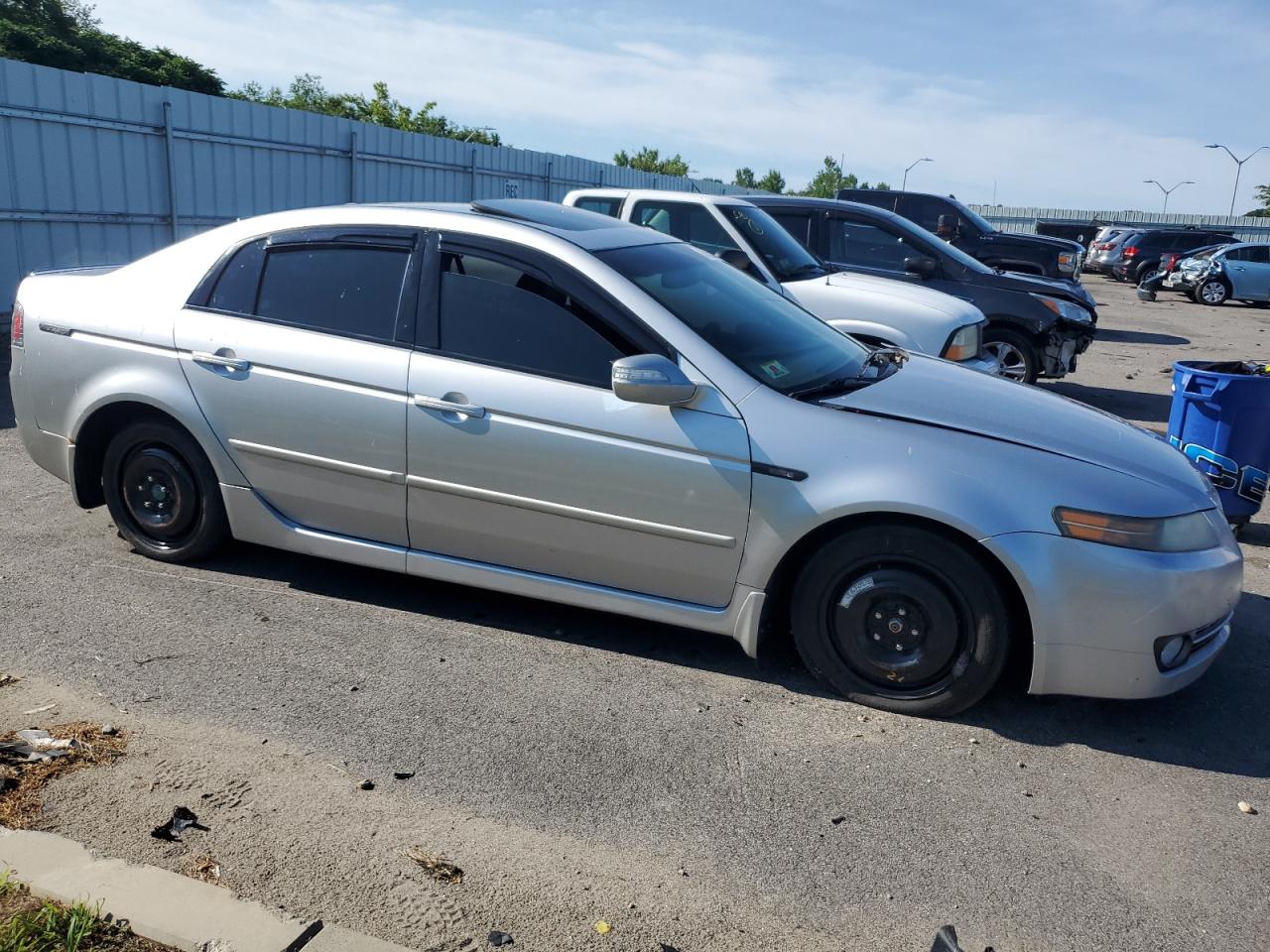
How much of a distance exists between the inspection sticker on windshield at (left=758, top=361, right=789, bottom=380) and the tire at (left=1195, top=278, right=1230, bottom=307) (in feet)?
93.6

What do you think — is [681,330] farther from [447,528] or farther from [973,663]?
[973,663]

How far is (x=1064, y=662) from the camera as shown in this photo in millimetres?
3924

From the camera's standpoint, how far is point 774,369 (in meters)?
4.44

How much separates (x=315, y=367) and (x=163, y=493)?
1142 millimetres

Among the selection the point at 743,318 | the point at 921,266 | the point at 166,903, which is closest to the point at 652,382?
the point at 743,318

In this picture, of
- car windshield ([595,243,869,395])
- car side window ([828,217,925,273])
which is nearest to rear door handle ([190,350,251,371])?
car windshield ([595,243,869,395])

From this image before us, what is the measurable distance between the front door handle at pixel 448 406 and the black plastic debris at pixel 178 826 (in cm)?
Result: 177

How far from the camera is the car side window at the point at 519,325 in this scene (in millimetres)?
4383

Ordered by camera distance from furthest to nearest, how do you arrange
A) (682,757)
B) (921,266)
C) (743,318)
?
(921,266)
(743,318)
(682,757)

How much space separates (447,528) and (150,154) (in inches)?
416

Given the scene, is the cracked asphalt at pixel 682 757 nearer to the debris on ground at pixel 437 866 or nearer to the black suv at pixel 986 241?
the debris on ground at pixel 437 866

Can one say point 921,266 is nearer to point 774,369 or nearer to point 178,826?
point 774,369

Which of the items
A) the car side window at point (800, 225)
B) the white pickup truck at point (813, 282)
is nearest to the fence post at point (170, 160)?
the white pickup truck at point (813, 282)

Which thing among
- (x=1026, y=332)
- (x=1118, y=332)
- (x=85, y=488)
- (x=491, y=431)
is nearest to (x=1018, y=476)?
(x=491, y=431)
